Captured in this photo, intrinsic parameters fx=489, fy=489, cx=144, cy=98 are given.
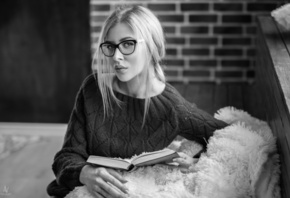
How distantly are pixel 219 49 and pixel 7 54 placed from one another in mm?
1537

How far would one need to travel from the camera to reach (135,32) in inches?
70.3

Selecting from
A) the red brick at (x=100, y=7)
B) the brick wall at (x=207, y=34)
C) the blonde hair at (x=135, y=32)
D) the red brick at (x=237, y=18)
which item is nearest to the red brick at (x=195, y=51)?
the brick wall at (x=207, y=34)

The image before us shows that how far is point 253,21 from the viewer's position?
11.1 ft

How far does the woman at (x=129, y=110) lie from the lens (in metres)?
1.80

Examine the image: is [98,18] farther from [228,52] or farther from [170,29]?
[228,52]

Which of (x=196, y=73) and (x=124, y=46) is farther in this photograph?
(x=196, y=73)

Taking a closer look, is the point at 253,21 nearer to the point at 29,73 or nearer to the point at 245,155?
the point at 29,73

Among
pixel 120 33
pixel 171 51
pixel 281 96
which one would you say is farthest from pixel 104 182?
pixel 171 51

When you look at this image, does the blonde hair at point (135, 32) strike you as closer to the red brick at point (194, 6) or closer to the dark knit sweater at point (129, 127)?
the dark knit sweater at point (129, 127)

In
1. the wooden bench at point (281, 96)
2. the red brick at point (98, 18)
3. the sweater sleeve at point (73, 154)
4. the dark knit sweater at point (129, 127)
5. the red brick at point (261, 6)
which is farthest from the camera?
the red brick at point (98, 18)

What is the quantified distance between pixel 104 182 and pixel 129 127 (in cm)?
A: 29

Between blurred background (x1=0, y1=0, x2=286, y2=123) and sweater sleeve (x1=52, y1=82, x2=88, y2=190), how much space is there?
1.66m

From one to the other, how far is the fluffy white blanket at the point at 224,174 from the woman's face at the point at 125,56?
35 cm

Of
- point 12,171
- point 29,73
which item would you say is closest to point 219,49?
point 29,73
